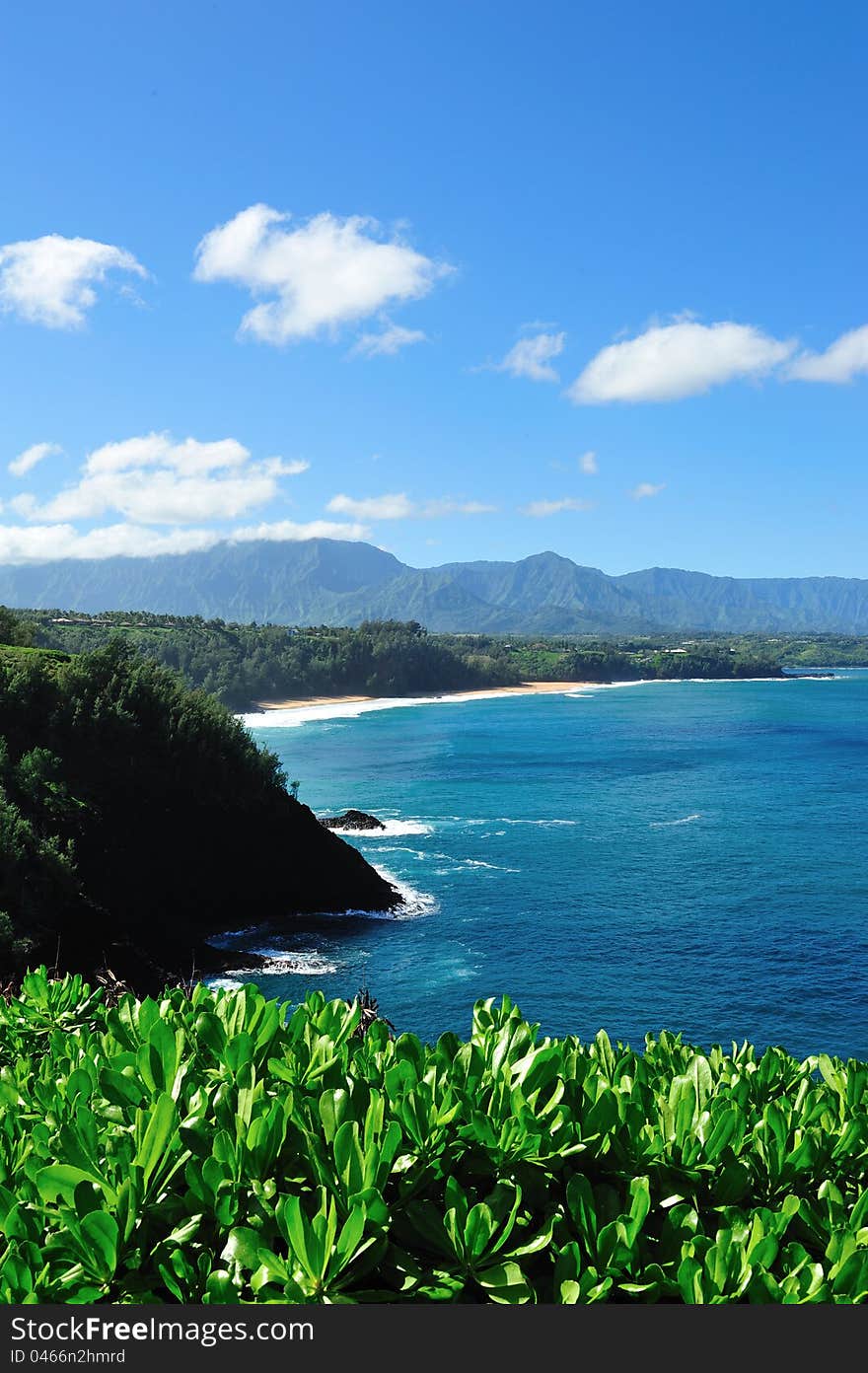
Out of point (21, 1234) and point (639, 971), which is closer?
point (21, 1234)

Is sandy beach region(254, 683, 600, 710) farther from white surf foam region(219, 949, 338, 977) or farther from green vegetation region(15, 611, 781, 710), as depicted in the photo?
white surf foam region(219, 949, 338, 977)

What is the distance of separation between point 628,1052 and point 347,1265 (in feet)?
8.02

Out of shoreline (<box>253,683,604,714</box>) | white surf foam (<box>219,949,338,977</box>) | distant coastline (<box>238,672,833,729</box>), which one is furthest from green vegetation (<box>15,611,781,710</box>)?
white surf foam (<box>219,949,338,977</box>)

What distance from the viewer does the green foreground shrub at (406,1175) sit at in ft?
11.7

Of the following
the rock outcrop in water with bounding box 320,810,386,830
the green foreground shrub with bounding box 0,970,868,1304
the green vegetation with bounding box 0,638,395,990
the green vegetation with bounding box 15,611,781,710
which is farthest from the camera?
the green vegetation with bounding box 15,611,781,710

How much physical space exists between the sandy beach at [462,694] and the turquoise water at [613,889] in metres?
49.3

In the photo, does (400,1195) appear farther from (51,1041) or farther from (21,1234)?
(51,1041)

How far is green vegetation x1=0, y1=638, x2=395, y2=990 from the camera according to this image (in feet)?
91.4

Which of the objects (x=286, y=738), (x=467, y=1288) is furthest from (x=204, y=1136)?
(x=286, y=738)

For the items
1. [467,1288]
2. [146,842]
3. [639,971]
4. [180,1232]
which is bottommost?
[639,971]

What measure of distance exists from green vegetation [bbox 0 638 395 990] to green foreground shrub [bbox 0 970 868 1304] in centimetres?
Result: 2217

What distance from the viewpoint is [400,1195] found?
4035 millimetres

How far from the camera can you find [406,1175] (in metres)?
4.10

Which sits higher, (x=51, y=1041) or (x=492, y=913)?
(x=51, y=1041)
